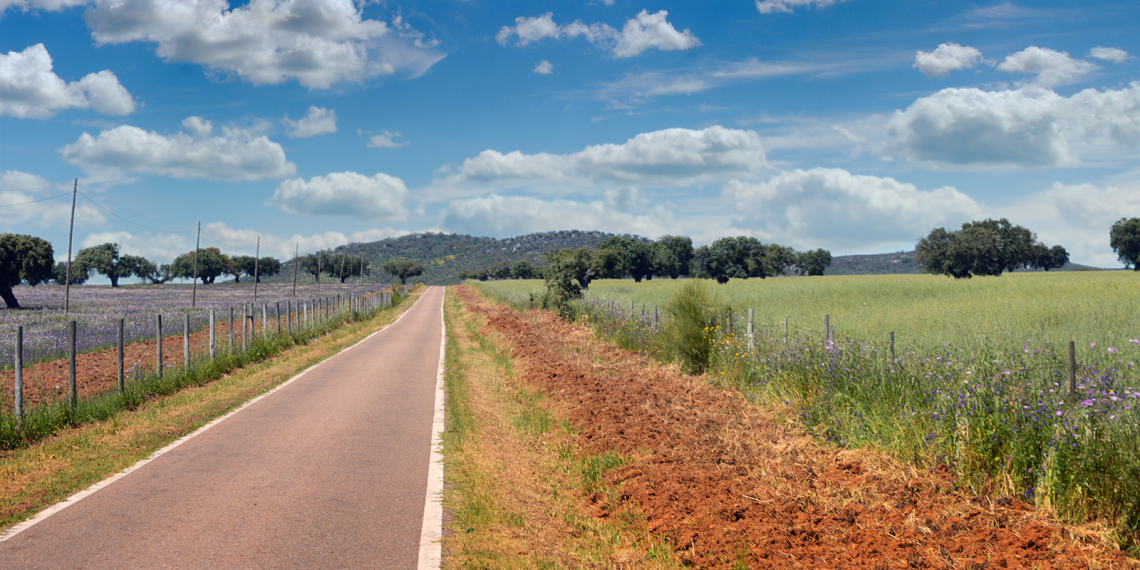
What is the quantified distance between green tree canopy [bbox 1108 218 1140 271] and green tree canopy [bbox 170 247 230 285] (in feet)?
548

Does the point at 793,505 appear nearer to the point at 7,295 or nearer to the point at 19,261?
the point at 7,295

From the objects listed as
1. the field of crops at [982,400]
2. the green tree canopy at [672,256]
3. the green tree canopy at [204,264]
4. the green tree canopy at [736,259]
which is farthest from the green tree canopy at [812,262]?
the field of crops at [982,400]

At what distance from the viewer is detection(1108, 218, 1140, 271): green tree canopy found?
88.1m

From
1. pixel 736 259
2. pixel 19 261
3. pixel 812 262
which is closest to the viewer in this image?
pixel 19 261

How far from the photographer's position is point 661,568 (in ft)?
16.4

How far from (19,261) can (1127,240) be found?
12673 centimetres

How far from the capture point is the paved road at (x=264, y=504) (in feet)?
16.7

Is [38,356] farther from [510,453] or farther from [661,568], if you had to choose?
[661,568]

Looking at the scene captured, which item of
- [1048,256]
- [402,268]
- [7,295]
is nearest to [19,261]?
[7,295]

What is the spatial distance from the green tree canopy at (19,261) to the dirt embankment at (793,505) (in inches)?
2397

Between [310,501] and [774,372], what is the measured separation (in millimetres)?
7505

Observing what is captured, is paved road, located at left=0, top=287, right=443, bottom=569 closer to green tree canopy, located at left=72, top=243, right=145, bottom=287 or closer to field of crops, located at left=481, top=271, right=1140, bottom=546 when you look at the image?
field of crops, located at left=481, top=271, right=1140, bottom=546

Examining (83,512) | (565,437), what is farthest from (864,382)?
(83,512)

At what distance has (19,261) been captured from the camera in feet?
175
